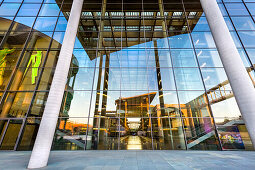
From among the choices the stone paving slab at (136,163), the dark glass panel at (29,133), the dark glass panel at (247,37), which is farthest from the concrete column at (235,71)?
the dark glass panel at (29,133)

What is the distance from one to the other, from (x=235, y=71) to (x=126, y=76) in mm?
8358

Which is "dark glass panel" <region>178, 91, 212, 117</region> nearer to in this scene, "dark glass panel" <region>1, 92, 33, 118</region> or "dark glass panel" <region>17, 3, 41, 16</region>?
"dark glass panel" <region>1, 92, 33, 118</region>

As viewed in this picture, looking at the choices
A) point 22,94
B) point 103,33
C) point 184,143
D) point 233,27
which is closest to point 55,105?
point 22,94

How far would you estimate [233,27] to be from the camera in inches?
485

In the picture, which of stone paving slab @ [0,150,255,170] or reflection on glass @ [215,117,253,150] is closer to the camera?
stone paving slab @ [0,150,255,170]

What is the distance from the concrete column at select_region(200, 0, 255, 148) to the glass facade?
4.93 meters

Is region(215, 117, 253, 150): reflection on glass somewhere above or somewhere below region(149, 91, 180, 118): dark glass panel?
below

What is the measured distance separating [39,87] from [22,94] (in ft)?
5.65

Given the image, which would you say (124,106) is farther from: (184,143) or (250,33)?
(250,33)

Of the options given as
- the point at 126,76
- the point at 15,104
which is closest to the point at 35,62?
the point at 15,104

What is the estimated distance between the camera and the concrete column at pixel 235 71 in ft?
16.3

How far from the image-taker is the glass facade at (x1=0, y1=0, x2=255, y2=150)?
31.7ft

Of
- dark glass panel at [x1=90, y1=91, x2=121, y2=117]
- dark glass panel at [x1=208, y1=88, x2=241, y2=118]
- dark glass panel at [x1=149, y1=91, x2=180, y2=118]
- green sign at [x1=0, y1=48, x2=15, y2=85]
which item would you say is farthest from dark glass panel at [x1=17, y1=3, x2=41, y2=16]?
dark glass panel at [x1=208, y1=88, x2=241, y2=118]

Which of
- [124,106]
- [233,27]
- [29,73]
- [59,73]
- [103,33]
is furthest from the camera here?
[103,33]
